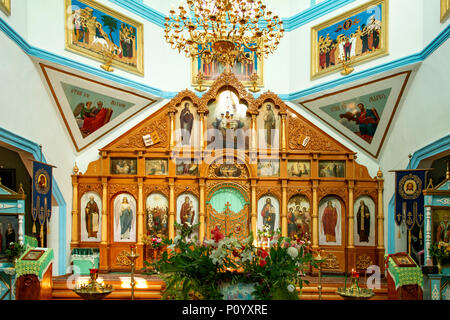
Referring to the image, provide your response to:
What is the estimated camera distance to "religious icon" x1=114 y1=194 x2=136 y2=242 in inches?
481

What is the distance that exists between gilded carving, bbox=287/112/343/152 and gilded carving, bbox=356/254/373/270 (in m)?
3.34

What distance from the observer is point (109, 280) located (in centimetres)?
1055

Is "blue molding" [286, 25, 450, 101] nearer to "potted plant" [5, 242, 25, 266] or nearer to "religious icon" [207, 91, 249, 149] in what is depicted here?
"religious icon" [207, 91, 249, 149]

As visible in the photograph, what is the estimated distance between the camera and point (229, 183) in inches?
494

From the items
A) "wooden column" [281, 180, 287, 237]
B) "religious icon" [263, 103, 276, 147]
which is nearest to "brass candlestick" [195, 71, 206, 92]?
"religious icon" [263, 103, 276, 147]

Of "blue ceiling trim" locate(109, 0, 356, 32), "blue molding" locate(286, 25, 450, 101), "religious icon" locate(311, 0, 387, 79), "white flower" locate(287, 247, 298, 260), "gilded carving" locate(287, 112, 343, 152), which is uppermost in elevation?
"blue ceiling trim" locate(109, 0, 356, 32)

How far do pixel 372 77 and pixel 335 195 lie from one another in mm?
3699

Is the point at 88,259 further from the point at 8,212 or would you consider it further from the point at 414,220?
the point at 414,220

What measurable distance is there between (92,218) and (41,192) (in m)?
2.98

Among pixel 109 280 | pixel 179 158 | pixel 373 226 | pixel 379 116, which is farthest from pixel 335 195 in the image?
pixel 109 280

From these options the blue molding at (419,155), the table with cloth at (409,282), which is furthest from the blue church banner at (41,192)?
the blue molding at (419,155)

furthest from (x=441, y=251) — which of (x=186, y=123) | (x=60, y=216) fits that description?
(x=60, y=216)

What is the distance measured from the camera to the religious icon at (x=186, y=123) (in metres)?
12.7
